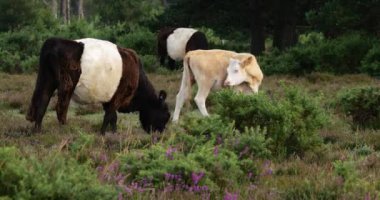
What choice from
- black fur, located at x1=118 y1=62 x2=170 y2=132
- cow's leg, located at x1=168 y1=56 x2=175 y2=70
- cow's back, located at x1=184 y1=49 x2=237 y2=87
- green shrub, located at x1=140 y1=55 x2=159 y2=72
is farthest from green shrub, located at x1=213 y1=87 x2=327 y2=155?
cow's leg, located at x1=168 y1=56 x2=175 y2=70

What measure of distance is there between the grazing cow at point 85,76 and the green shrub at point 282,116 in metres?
1.97

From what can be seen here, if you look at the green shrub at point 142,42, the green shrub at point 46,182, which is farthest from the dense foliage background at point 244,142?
the green shrub at point 142,42

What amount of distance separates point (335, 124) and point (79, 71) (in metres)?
4.34

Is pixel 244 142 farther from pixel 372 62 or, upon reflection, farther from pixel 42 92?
pixel 372 62

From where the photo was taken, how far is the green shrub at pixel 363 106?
1066cm

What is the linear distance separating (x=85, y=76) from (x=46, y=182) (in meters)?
5.52

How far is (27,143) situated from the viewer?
8516mm

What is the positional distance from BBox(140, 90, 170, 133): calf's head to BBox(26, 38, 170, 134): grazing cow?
1.99 feet

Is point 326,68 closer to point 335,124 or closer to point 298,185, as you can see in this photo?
point 335,124

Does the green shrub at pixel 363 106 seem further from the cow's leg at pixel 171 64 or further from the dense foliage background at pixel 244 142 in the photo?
the cow's leg at pixel 171 64

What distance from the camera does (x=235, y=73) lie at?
39.1 feet

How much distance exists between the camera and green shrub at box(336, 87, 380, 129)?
1066 cm

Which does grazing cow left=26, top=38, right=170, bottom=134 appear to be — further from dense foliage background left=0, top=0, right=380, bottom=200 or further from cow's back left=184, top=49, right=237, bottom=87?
cow's back left=184, top=49, right=237, bottom=87

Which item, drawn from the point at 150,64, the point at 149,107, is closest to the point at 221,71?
the point at 149,107
